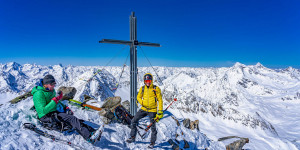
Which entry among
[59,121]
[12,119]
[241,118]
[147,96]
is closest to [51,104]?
[59,121]

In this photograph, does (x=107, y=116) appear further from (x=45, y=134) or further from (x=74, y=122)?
(x=45, y=134)

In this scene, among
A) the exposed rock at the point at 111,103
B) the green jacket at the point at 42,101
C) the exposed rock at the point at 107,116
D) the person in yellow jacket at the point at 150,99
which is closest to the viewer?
the green jacket at the point at 42,101

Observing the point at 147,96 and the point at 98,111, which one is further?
A: the point at 98,111

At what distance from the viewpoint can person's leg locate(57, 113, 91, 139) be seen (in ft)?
21.0

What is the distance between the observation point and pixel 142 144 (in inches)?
332

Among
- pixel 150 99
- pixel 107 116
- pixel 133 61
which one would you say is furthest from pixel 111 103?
pixel 150 99

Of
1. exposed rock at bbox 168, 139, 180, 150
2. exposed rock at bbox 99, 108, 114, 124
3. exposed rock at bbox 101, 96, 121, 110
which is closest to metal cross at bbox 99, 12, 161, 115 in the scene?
exposed rock at bbox 99, 108, 114, 124

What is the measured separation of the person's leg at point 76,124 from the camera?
640 cm

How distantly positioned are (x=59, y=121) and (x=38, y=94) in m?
1.53

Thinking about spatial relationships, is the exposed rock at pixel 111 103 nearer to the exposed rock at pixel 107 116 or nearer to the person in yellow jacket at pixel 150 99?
the exposed rock at pixel 107 116

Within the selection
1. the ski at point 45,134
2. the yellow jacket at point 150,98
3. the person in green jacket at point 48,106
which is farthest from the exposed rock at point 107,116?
the ski at point 45,134

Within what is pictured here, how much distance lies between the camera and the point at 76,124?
6.48 m

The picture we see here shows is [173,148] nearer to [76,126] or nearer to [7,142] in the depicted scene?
[76,126]

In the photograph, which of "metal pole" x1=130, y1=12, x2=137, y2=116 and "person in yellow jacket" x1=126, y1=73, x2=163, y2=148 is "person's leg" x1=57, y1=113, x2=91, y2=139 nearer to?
"person in yellow jacket" x1=126, y1=73, x2=163, y2=148
